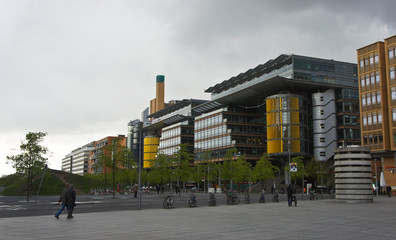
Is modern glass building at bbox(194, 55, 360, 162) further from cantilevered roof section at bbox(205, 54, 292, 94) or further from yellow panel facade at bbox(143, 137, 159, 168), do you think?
yellow panel facade at bbox(143, 137, 159, 168)

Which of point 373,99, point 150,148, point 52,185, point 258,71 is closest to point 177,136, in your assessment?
point 150,148

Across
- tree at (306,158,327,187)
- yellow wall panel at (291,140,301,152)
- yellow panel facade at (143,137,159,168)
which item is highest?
yellow panel facade at (143,137,159,168)

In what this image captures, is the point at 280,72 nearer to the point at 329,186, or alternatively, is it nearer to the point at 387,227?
the point at 329,186

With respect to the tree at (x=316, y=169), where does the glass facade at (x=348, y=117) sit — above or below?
above

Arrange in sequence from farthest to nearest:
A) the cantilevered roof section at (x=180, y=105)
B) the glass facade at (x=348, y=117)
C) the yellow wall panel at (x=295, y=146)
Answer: the cantilevered roof section at (x=180, y=105) < the glass facade at (x=348, y=117) < the yellow wall panel at (x=295, y=146)

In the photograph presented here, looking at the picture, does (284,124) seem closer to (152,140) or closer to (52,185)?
(52,185)

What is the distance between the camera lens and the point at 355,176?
36.1 metres

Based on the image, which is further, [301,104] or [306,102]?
[306,102]

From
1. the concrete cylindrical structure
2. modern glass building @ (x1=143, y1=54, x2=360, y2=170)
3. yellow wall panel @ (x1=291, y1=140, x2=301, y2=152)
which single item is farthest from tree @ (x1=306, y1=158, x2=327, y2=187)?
the concrete cylindrical structure

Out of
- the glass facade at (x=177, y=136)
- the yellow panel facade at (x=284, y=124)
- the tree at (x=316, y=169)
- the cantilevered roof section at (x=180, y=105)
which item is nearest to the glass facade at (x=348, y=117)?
the tree at (x=316, y=169)

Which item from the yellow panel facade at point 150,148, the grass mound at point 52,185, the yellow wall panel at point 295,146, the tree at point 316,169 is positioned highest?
the yellow panel facade at point 150,148

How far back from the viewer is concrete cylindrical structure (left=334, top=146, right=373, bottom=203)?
36.1 metres

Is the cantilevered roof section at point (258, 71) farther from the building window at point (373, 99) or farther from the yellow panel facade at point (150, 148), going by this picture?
the yellow panel facade at point (150, 148)

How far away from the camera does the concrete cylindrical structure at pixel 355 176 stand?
119 ft
